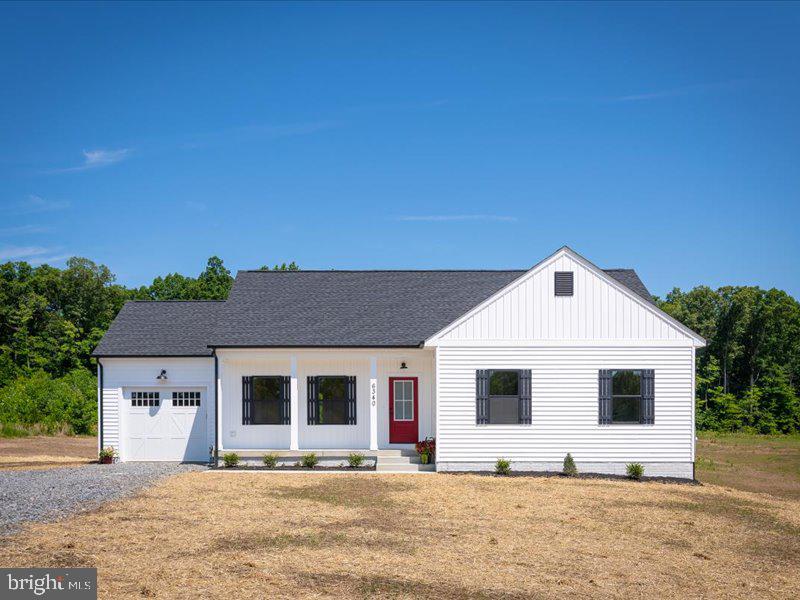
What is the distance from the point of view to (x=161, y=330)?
80.8 ft

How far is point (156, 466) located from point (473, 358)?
9.72 m

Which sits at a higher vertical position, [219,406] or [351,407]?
[219,406]

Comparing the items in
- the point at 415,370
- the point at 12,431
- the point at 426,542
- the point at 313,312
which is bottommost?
the point at 12,431

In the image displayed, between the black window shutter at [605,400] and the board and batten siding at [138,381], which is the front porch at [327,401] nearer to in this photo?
the board and batten siding at [138,381]

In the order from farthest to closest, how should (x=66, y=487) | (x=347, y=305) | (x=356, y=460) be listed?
(x=347, y=305), (x=356, y=460), (x=66, y=487)

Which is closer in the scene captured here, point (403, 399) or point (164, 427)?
point (403, 399)

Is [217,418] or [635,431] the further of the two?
[217,418]

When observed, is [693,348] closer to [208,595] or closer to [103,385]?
[208,595]

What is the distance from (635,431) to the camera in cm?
2030

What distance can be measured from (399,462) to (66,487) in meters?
8.77

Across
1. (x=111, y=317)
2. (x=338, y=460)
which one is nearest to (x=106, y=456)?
(x=338, y=460)

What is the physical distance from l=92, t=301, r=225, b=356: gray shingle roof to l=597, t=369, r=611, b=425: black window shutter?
11.5 meters

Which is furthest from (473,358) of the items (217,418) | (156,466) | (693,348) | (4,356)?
(4,356)

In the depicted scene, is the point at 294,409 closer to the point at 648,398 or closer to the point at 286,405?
the point at 286,405
